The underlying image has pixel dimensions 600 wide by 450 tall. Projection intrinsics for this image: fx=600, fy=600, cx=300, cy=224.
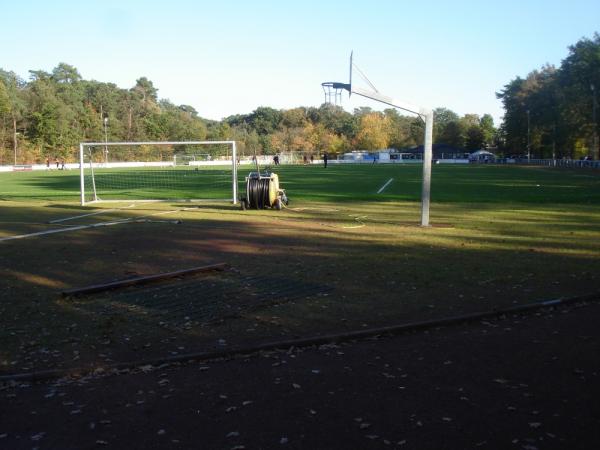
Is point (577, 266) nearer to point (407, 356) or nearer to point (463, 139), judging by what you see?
point (407, 356)

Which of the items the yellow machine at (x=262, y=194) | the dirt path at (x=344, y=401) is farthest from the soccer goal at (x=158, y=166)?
the dirt path at (x=344, y=401)

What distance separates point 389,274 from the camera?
34.5ft

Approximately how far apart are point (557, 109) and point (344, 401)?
104768 mm

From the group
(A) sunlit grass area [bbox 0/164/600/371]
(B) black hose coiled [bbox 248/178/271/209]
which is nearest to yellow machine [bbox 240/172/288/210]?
(B) black hose coiled [bbox 248/178/271/209]

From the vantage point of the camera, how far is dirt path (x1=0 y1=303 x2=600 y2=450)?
14.7ft

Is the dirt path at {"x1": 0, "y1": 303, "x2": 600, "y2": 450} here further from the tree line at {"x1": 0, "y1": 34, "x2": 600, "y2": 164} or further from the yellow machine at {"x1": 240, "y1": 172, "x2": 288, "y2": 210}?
the tree line at {"x1": 0, "y1": 34, "x2": 600, "y2": 164}

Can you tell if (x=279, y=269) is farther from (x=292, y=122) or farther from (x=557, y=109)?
(x=292, y=122)

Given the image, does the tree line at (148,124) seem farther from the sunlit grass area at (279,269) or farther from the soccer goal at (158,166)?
the sunlit grass area at (279,269)

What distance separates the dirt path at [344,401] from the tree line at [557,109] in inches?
3267

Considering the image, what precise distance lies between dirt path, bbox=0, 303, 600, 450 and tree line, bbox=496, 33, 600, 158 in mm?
82983

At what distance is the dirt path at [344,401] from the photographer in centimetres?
449

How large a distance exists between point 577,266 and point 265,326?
6.64 meters

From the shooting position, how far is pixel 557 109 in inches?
3893

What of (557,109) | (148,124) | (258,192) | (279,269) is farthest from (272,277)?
(148,124)
